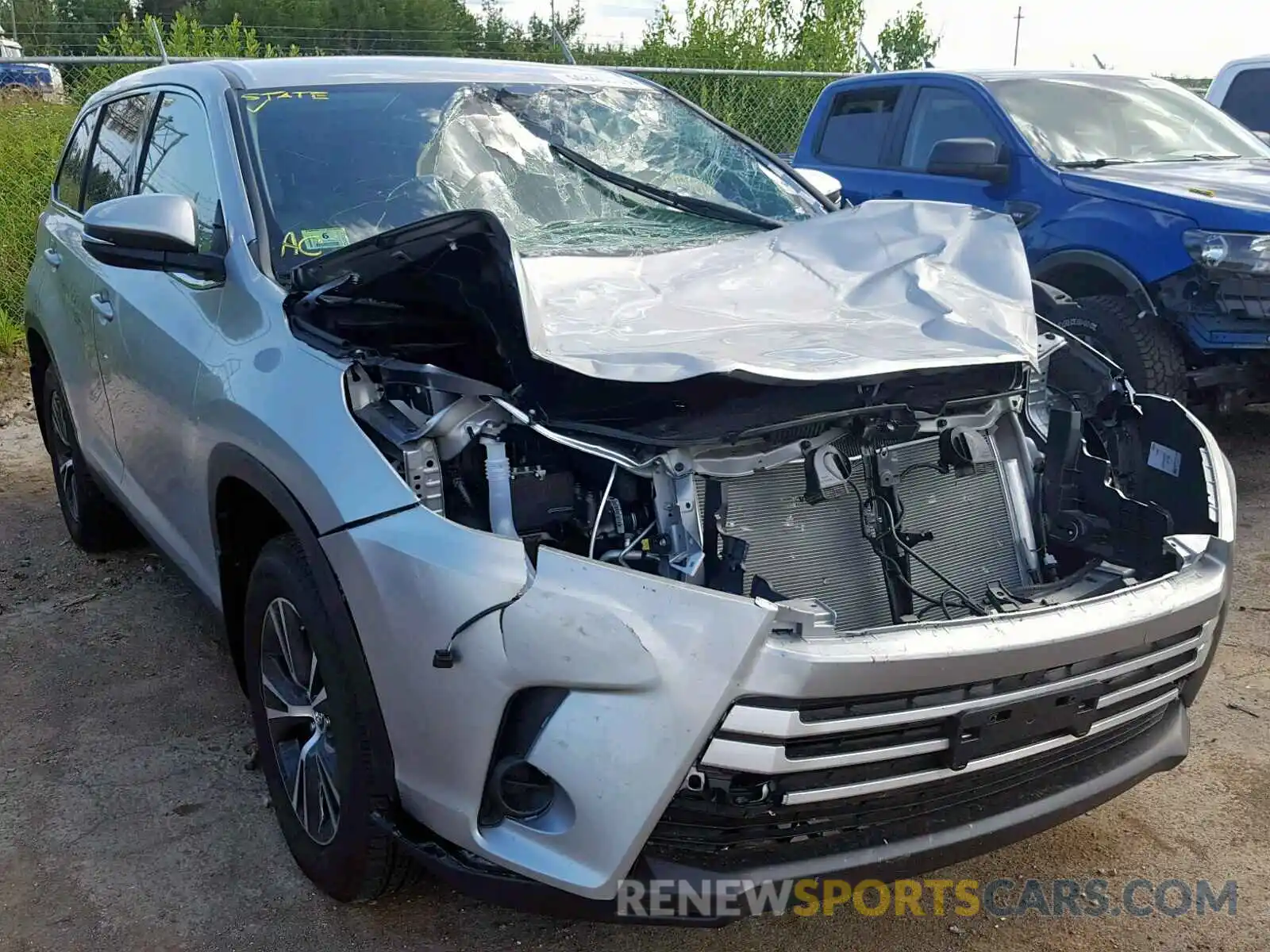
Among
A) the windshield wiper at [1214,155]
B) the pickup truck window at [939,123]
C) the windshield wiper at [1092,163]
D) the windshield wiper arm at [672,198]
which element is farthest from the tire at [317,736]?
the windshield wiper at [1214,155]

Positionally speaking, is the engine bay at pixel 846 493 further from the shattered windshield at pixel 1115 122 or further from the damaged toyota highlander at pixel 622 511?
the shattered windshield at pixel 1115 122

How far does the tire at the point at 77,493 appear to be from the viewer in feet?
15.3

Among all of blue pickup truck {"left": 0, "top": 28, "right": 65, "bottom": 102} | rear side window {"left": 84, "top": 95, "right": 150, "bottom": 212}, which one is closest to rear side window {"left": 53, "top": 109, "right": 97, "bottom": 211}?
rear side window {"left": 84, "top": 95, "right": 150, "bottom": 212}

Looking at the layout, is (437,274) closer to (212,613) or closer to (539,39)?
(212,613)

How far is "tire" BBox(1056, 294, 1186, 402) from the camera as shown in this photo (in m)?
5.21

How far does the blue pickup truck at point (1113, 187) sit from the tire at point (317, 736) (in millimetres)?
2963

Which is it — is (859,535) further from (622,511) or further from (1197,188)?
(1197,188)

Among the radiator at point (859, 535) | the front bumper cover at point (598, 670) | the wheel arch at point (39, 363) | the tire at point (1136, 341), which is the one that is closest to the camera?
the front bumper cover at point (598, 670)

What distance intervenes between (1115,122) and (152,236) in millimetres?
5388

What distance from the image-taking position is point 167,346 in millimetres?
3191

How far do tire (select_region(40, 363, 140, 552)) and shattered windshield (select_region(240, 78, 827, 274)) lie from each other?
6.35 feet

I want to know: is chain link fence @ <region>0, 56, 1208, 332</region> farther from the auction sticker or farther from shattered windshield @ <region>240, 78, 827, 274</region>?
the auction sticker

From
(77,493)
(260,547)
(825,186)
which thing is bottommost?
(77,493)
